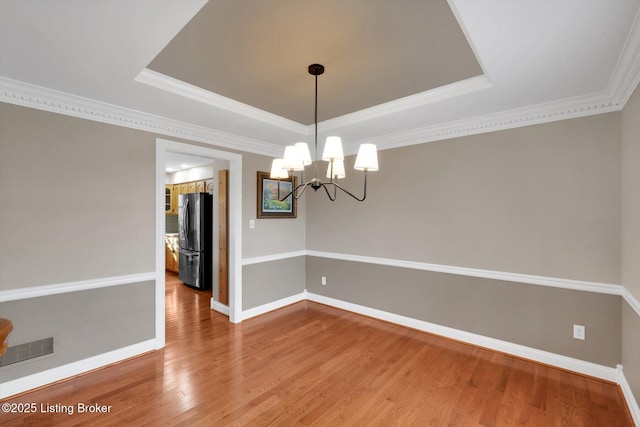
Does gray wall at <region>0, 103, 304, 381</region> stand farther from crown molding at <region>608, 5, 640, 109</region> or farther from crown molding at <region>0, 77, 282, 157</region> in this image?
crown molding at <region>608, 5, 640, 109</region>

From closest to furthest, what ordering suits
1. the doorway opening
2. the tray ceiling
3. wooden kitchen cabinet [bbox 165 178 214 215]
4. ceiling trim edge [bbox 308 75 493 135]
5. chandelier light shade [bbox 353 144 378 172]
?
the tray ceiling
chandelier light shade [bbox 353 144 378 172]
ceiling trim edge [bbox 308 75 493 135]
the doorway opening
wooden kitchen cabinet [bbox 165 178 214 215]

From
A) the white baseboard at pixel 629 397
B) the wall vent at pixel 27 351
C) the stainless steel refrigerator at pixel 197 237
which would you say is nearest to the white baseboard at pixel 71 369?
the wall vent at pixel 27 351

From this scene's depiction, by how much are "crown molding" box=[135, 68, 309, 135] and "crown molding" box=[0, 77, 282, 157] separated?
0.69m

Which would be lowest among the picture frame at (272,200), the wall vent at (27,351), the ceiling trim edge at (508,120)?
the wall vent at (27,351)

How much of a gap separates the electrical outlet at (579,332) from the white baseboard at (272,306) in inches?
130

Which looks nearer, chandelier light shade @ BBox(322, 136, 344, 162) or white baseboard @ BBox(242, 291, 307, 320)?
chandelier light shade @ BBox(322, 136, 344, 162)

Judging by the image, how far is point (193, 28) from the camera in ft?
5.76

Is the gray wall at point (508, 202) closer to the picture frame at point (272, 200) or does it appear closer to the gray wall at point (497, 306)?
the gray wall at point (497, 306)

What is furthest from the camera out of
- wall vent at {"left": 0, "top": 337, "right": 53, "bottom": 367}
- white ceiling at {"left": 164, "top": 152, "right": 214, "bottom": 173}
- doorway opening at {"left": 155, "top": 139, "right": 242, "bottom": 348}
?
white ceiling at {"left": 164, "top": 152, "right": 214, "bottom": 173}

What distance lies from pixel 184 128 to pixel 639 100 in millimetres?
3860

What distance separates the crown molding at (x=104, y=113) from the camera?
2277 mm

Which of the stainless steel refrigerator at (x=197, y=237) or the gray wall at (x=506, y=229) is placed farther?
the stainless steel refrigerator at (x=197, y=237)

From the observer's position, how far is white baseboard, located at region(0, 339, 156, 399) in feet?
7.45

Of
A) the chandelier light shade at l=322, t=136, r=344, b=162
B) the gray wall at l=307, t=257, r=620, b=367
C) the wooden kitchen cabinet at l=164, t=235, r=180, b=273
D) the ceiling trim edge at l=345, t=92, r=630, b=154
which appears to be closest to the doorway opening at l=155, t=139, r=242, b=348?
the gray wall at l=307, t=257, r=620, b=367
